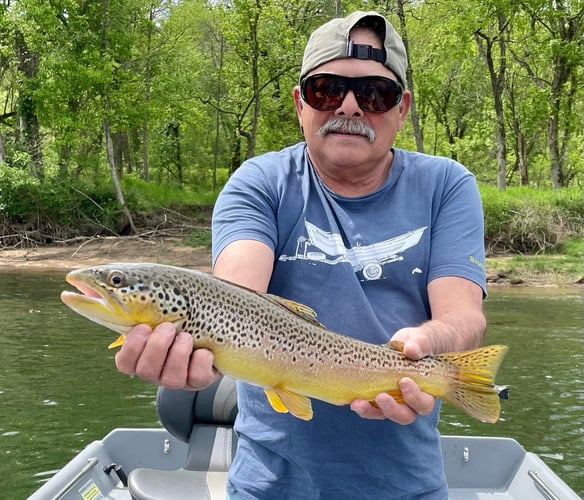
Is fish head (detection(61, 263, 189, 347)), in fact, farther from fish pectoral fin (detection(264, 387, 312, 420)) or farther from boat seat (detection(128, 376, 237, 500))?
boat seat (detection(128, 376, 237, 500))

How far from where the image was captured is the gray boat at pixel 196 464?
4.77m

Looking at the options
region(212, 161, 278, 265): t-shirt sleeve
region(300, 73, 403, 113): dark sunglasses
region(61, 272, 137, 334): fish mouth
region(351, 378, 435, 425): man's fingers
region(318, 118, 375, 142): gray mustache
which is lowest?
region(351, 378, 435, 425): man's fingers

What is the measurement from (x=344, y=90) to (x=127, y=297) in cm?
120

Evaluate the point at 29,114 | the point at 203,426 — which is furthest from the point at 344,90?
the point at 29,114

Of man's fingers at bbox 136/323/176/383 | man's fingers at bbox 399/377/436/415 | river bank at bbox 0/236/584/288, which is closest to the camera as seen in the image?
man's fingers at bbox 136/323/176/383

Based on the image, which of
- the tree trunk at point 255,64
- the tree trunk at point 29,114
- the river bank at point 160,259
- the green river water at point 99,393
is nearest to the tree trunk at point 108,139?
the river bank at point 160,259

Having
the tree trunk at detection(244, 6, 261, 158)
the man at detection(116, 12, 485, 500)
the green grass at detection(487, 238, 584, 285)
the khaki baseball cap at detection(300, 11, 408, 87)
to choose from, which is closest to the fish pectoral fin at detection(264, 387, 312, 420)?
the man at detection(116, 12, 485, 500)

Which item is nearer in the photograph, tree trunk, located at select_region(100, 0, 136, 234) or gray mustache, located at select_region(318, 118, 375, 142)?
gray mustache, located at select_region(318, 118, 375, 142)

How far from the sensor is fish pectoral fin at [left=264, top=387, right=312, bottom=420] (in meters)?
2.47

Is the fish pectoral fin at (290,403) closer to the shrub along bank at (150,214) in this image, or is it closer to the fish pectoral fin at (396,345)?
the fish pectoral fin at (396,345)

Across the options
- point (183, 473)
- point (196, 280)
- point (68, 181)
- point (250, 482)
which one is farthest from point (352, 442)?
point (68, 181)

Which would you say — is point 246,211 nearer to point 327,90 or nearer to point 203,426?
point 327,90

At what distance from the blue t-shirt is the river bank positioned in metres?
21.2

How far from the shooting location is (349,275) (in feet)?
8.62
